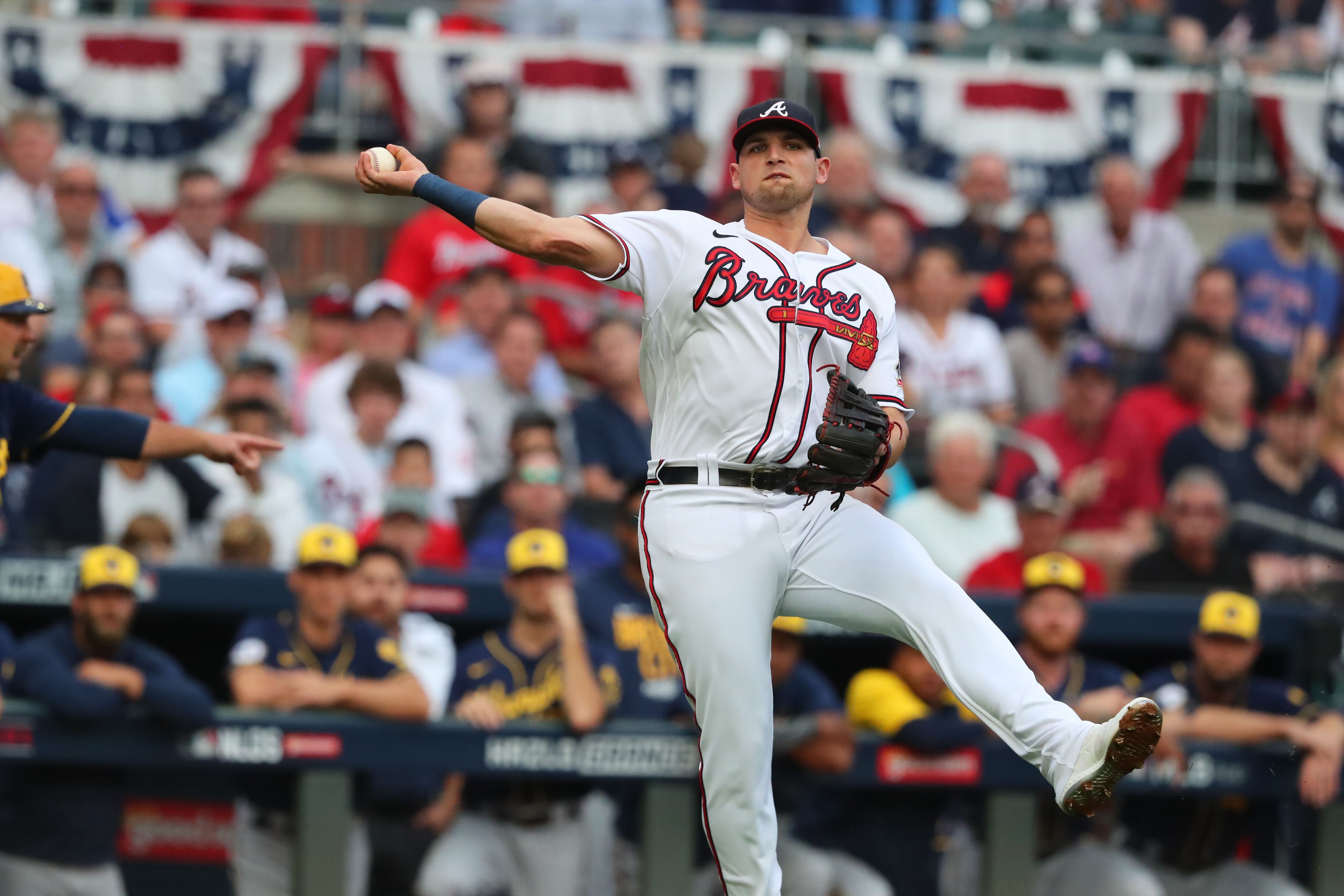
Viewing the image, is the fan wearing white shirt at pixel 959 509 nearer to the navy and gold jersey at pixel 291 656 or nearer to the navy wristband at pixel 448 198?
the navy and gold jersey at pixel 291 656

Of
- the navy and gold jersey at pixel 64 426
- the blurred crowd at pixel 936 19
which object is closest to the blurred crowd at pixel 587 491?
the navy and gold jersey at pixel 64 426

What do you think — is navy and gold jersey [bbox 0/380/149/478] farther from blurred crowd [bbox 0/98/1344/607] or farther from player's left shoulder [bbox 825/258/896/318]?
player's left shoulder [bbox 825/258/896/318]

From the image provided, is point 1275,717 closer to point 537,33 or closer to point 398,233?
point 398,233

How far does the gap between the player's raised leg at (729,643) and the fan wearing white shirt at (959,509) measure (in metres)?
3.49

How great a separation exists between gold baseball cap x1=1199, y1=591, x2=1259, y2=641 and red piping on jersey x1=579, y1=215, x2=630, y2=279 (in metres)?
3.70

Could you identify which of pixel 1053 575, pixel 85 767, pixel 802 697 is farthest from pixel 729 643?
pixel 85 767

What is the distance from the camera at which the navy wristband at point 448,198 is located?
4.46 meters

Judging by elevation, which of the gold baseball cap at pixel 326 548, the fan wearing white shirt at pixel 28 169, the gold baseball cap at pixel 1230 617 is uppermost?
the fan wearing white shirt at pixel 28 169

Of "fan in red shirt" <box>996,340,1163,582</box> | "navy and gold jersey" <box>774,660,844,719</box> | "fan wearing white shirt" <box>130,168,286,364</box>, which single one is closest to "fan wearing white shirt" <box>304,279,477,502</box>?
"fan wearing white shirt" <box>130,168,286,364</box>

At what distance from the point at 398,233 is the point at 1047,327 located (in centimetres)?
374

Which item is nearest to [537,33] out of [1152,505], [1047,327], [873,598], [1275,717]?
[1047,327]

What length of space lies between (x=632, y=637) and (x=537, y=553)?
59 centimetres

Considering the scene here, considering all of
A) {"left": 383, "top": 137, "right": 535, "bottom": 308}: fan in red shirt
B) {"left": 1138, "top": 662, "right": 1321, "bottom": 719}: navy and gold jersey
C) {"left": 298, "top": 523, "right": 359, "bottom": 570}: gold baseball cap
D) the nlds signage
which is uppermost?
{"left": 383, "top": 137, "right": 535, "bottom": 308}: fan in red shirt

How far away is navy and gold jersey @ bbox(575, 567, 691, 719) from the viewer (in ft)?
23.4
